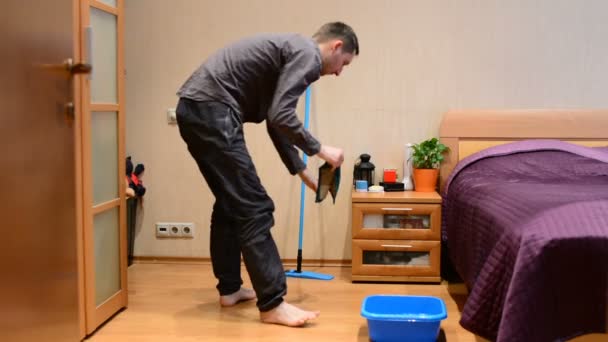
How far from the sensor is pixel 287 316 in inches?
93.6

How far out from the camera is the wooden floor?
7.52 ft

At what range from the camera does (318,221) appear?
350 cm

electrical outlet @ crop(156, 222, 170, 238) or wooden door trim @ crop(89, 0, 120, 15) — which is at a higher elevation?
wooden door trim @ crop(89, 0, 120, 15)

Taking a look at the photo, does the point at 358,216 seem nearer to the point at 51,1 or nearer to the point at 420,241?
the point at 420,241

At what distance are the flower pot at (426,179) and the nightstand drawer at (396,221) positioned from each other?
0.79ft

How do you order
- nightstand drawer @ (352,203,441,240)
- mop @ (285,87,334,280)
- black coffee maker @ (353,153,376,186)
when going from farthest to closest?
1. black coffee maker @ (353,153,376,186)
2. mop @ (285,87,334,280)
3. nightstand drawer @ (352,203,441,240)

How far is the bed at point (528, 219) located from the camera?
157cm

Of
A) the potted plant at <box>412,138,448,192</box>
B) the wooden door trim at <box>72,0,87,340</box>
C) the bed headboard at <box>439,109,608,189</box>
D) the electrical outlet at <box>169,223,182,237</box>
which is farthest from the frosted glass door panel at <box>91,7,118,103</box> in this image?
the bed headboard at <box>439,109,608,189</box>

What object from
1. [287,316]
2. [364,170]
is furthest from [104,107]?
[364,170]

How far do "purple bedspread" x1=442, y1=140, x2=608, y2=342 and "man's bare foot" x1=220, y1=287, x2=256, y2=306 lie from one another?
0.89 meters

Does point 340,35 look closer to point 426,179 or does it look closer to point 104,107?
point 104,107

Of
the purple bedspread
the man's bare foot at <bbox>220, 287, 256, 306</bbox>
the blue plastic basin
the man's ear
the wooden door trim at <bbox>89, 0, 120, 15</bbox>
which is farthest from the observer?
the man's bare foot at <bbox>220, 287, 256, 306</bbox>

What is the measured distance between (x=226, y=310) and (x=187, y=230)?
40.2 inches

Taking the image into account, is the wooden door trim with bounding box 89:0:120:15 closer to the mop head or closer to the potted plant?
the mop head
